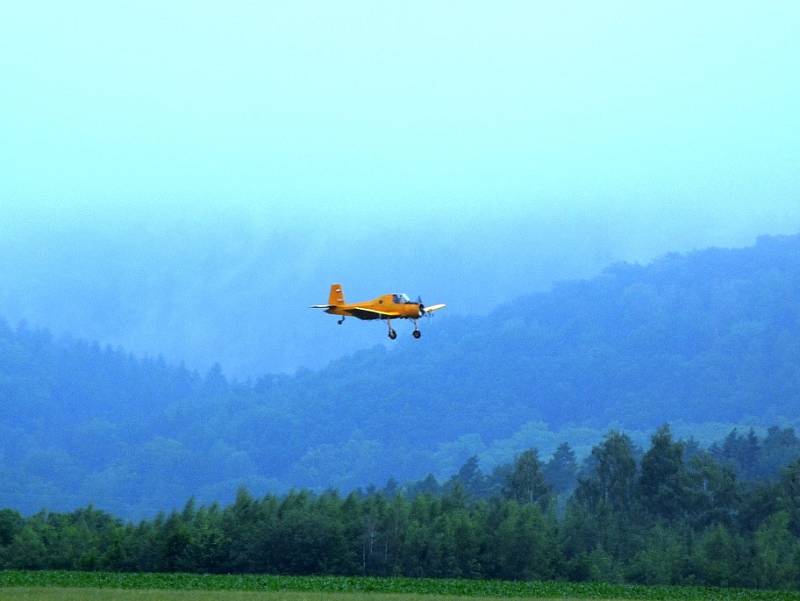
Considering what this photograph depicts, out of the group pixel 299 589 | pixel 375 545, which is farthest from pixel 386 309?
pixel 375 545

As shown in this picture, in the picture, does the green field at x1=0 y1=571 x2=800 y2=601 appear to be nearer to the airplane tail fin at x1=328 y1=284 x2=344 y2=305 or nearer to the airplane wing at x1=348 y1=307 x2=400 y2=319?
the airplane wing at x1=348 y1=307 x2=400 y2=319

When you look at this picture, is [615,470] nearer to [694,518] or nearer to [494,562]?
[694,518]

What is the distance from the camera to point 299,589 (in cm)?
8131

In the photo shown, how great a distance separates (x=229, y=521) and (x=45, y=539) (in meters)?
18.7

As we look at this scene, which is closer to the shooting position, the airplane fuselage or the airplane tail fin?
the airplane fuselage

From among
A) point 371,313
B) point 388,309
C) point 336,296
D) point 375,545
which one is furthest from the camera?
point 375,545

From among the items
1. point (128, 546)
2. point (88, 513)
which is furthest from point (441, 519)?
point (88, 513)

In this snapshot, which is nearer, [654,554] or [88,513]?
[654,554]

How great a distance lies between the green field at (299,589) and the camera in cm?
7450

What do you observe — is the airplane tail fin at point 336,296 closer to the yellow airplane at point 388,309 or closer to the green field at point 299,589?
the yellow airplane at point 388,309

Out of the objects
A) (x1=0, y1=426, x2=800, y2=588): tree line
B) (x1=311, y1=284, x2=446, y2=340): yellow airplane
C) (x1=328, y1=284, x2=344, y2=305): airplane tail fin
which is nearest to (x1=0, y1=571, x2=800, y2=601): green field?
(x1=0, y1=426, x2=800, y2=588): tree line

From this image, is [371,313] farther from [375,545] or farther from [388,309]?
[375,545]

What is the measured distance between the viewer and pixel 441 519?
120 m

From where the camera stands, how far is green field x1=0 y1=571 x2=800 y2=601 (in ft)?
244
